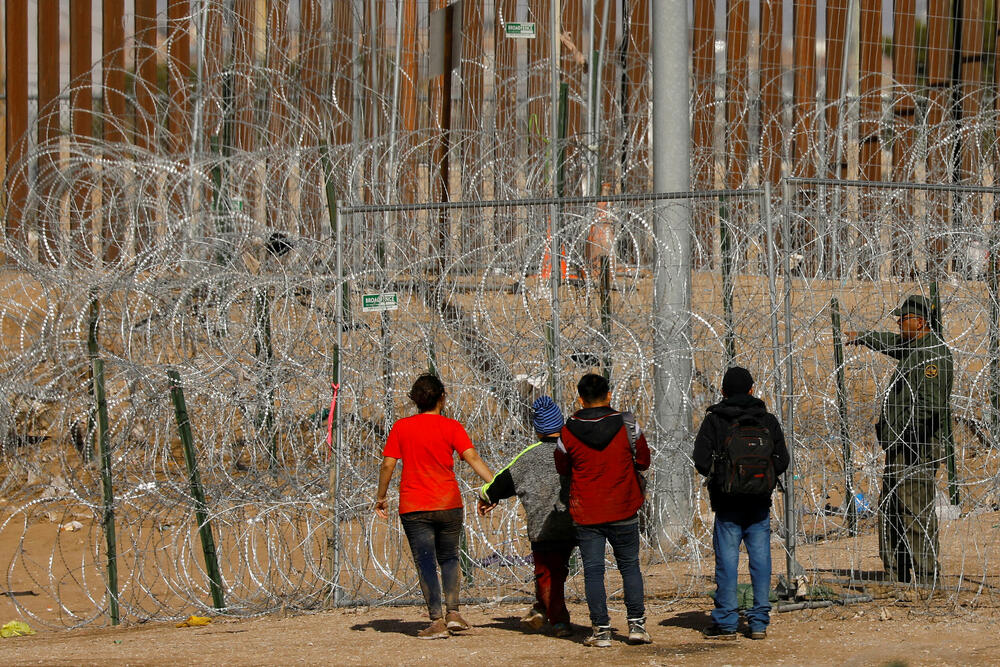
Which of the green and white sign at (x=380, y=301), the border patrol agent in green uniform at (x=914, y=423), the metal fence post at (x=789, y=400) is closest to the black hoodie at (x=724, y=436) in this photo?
the metal fence post at (x=789, y=400)

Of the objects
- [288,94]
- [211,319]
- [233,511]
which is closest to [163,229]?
[288,94]

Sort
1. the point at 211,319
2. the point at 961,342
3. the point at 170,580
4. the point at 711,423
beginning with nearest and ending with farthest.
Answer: the point at 711,423
the point at 961,342
the point at 170,580
the point at 211,319

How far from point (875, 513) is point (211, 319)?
14.7 ft

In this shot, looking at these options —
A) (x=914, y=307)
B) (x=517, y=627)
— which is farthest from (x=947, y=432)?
(x=517, y=627)

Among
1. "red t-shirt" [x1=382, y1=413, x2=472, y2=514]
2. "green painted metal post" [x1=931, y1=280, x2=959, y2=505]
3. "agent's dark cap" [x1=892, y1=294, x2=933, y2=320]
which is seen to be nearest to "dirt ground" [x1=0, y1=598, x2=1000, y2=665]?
"red t-shirt" [x1=382, y1=413, x2=472, y2=514]

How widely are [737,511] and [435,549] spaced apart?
1.39 metres

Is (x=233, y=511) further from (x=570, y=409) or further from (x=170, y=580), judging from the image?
(x=570, y=409)

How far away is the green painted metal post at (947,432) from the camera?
6.44 m

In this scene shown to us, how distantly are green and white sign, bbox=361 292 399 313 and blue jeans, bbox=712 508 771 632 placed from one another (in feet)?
6.57

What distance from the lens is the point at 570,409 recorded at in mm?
7305

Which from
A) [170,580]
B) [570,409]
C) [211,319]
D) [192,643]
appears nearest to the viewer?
[192,643]

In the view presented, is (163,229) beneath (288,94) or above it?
beneath

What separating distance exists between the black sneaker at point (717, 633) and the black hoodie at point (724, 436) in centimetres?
54

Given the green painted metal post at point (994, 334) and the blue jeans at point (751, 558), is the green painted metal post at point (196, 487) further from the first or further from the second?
the green painted metal post at point (994, 334)
